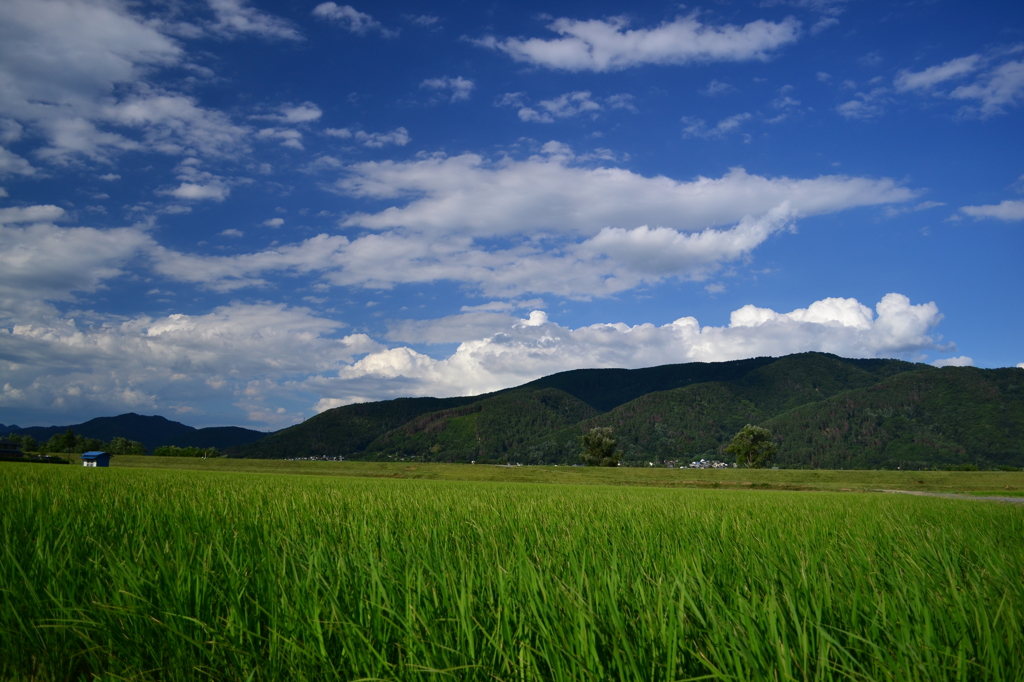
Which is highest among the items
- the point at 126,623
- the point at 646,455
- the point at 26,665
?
the point at 126,623

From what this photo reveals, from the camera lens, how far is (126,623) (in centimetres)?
218

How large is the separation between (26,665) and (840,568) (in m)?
4.01

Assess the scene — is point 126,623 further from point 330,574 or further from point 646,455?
point 646,455

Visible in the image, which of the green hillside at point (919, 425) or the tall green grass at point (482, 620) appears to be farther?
the green hillside at point (919, 425)

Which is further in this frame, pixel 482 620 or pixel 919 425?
pixel 919 425

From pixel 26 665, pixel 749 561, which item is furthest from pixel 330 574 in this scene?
pixel 749 561

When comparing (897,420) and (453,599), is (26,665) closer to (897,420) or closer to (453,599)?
(453,599)

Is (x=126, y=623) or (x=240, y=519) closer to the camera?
(x=126, y=623)

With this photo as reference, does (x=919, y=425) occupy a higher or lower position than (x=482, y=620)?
lower

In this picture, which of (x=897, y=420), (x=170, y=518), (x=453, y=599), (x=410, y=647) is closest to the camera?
(x=410, y=647)

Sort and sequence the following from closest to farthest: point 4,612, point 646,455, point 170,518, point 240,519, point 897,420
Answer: point 4,612
point 170,518
point 240,519
point 897,420
point 646,455

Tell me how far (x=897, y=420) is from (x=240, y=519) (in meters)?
212

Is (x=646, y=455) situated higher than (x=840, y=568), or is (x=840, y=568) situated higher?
(x=840, y=568)

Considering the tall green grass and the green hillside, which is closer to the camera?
the tall green grass
